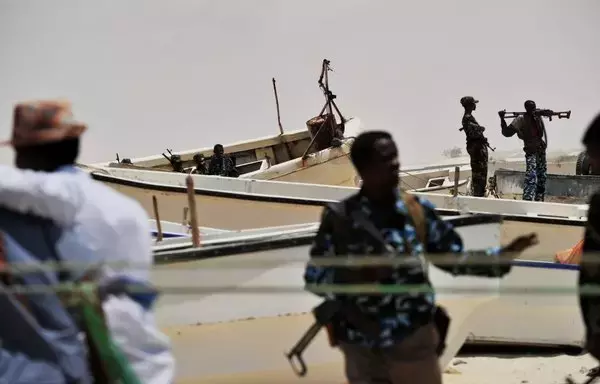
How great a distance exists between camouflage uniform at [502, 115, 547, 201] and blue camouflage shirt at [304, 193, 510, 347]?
8.09 metres

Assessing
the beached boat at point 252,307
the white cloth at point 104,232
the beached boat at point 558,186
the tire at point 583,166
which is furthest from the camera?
the tire at point 583,166

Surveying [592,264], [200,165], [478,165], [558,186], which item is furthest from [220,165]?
[592,264]

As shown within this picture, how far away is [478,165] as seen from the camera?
11008 mm

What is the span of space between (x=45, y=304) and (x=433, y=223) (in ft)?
4.41

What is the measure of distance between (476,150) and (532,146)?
73cm

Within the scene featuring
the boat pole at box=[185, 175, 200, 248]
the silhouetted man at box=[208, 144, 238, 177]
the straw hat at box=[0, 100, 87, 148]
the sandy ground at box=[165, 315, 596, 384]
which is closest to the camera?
the straw hat at box=[0, 100, 87, 148]

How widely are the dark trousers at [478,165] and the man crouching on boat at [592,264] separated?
319 inches

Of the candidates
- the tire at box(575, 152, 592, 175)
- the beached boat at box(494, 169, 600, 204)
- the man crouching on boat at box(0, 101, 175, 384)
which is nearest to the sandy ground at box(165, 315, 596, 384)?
the man crouching on boat at box(0, 101, 175, 384)

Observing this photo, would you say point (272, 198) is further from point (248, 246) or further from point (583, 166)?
point (583, 166)

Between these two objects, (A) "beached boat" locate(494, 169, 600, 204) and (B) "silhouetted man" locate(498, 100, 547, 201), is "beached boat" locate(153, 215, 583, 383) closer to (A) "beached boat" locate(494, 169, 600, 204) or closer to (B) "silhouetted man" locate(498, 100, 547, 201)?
(B) "silhouetted man" locate(498, 100, 547, 201)

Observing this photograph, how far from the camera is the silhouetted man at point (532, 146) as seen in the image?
34.7 feet

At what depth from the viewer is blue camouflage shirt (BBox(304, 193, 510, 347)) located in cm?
273

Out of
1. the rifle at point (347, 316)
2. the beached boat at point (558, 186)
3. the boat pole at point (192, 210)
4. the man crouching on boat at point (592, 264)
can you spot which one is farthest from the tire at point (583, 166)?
the rifle at point (347, 316)

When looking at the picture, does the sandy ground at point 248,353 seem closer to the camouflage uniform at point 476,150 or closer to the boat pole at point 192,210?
the boat pole at point 192,210
